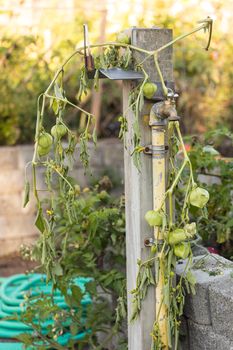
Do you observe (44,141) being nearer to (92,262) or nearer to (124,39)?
(124,39)

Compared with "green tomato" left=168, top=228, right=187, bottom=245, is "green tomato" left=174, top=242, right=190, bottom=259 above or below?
below

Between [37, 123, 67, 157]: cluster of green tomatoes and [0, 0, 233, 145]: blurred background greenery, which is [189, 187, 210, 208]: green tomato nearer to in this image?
[37, 123, 67, 157]: cluster of green tomatoes

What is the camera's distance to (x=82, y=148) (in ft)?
7.17

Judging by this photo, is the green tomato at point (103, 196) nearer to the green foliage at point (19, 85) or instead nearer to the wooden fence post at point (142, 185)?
the wooden fence post at point (142, 185)

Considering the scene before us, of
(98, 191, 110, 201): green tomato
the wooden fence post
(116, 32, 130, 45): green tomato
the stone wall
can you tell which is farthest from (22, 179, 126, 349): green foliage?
the stone wall

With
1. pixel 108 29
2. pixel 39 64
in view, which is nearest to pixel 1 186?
pixel 39 64

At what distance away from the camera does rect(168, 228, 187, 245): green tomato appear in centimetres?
204

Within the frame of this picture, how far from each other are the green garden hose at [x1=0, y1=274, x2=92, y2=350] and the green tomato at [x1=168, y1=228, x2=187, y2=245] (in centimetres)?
91

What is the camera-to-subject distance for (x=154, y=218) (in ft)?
6.73

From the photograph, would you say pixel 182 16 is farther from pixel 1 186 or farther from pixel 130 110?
pixel 130 110

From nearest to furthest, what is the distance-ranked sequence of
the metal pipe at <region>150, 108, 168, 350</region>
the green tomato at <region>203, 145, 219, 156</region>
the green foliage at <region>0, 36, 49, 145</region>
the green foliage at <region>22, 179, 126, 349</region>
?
the metal pipe at <region>150, 108, 168, 350</region> → the green foliage at <region>22, 179, 126, 349</region> → the green tomato at <region>203, 145, 219, 156</region> → the green foliage at <region>0, 36, 49, 145</region>

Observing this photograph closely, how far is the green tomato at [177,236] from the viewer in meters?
2.04

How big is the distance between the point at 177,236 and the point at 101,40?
385 cm

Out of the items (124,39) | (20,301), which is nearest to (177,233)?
(124,39)
